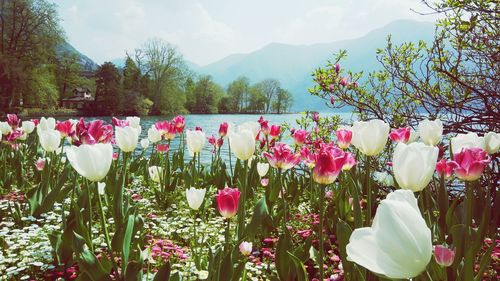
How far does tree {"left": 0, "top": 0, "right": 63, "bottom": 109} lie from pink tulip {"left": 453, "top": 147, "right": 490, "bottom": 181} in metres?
35.3

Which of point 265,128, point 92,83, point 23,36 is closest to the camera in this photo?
point 265,128

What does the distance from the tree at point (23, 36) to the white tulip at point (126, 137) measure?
33.2m

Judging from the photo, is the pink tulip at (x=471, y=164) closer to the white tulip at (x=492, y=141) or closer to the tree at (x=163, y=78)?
the white tulip at (x=492, y=141)

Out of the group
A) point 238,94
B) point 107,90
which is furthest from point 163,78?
point 238,94

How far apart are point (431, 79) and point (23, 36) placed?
1441 inches

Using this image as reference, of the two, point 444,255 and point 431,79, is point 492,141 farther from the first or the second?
point 431,79

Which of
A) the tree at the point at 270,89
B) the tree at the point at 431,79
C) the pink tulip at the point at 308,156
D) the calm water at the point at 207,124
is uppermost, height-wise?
the tree at the point at 270,89

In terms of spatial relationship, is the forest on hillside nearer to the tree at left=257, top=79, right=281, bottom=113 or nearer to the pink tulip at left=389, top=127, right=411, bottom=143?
the tree at left=257, top=79, right=281, bottom=113

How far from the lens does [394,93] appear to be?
530 centimetres

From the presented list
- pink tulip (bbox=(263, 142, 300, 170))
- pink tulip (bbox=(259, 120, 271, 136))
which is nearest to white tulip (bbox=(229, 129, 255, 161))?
pink tulip (bbox=(263, 142, 300, 170))

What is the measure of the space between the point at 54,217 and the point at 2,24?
35975mm

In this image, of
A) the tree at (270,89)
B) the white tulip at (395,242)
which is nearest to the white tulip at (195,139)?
the white tulip at (395,242)

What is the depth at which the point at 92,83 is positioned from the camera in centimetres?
8138

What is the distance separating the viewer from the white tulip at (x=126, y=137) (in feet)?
10.2
